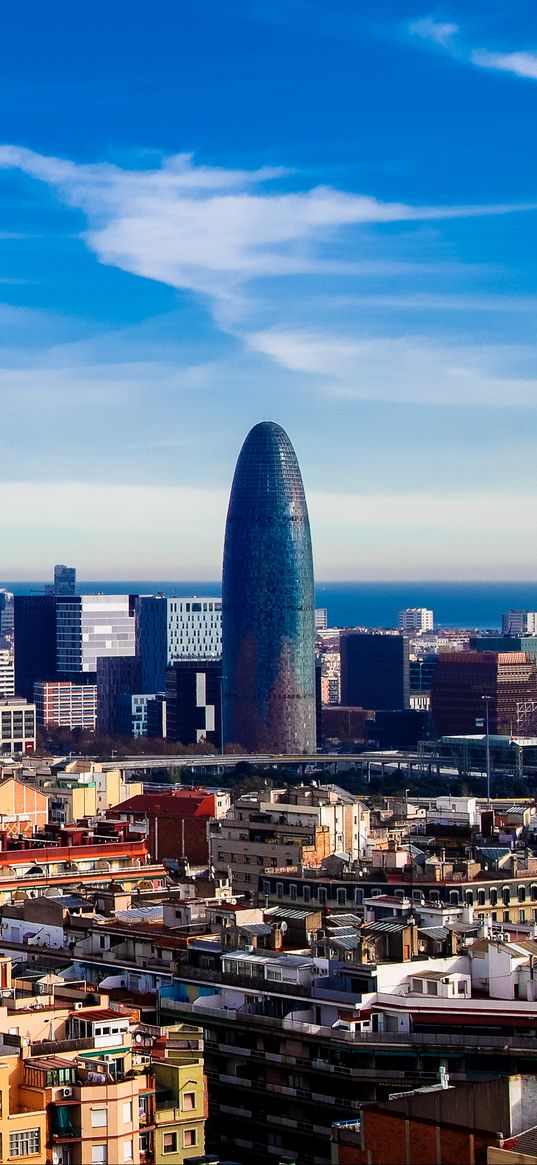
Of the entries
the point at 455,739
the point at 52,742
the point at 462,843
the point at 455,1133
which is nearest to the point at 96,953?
the point at 455,1133

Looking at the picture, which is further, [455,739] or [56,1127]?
[455,739]

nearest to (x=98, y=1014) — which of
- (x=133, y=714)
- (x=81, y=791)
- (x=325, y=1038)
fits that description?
(x=325, y=1038)

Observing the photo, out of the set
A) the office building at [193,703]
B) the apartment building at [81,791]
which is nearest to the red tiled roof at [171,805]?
the apartment building at [81,791]

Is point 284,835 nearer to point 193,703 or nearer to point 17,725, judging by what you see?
point 17,725

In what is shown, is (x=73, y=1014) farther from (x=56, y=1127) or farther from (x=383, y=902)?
(x=383, y=902)

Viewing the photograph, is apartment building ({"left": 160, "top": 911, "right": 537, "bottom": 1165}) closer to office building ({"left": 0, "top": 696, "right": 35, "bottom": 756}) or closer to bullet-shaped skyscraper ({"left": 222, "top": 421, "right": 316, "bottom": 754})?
bullet-shaped skyscraper ({"left": 222, "top": 421, "right": 316, "bottom": 754})
